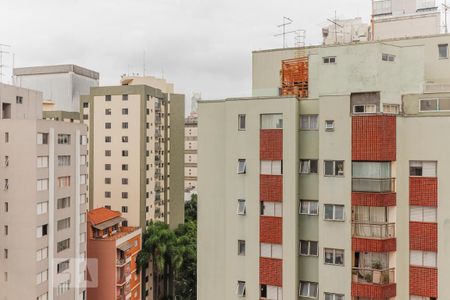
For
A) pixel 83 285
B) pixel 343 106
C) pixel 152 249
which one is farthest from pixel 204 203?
pixel 152 249

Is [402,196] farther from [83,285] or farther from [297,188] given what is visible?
[83,285]

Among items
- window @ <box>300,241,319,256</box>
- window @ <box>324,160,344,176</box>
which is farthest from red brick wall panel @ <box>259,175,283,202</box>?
window @ <box>300,241,319,256</box>

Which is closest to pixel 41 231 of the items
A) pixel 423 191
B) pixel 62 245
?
pixel 62 245

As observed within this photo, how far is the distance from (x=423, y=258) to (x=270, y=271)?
288 inches

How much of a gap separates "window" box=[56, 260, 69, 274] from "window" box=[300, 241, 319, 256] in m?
30.4

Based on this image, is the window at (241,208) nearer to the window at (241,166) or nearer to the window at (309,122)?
the window at (241,166)

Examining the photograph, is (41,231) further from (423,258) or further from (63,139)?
(423,258)

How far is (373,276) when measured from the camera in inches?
818

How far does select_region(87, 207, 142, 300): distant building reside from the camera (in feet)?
175

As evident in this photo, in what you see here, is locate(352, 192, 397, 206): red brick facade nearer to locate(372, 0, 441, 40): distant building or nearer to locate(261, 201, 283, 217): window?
locate(261, 201, 283, 217): window

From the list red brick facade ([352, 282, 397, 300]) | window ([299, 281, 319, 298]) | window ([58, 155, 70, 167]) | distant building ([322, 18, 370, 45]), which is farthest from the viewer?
window ([58, 155, 70, 167])

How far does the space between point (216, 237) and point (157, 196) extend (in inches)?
1997

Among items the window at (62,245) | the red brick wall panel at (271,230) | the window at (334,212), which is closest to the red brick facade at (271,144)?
the red brick wall panel at (271,230)

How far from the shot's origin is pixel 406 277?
20.9 meters
